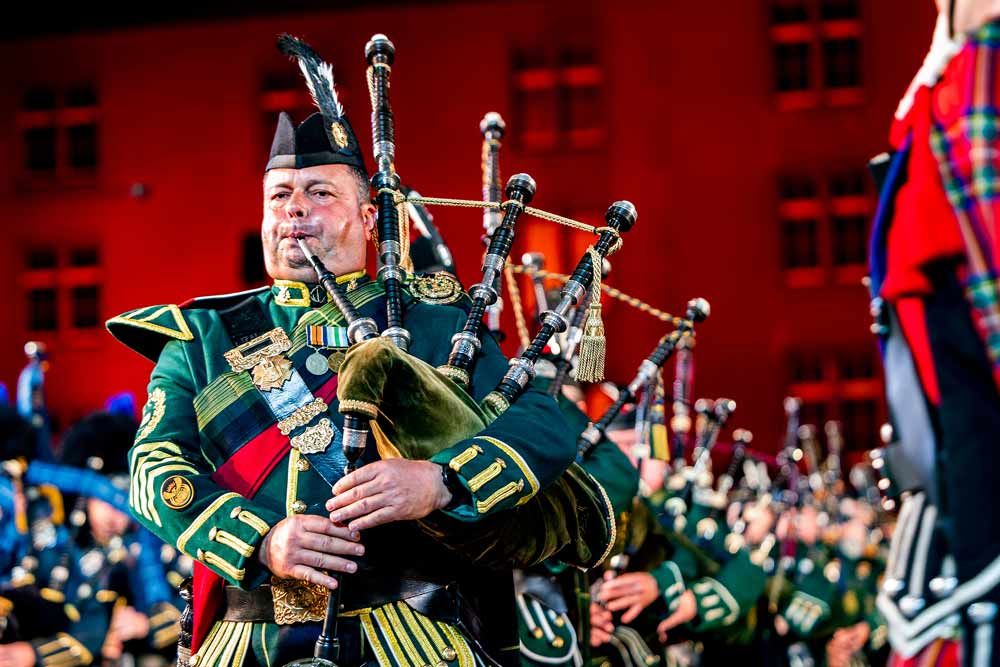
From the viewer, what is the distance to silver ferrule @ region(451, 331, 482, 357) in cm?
334

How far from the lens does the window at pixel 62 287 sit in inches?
859

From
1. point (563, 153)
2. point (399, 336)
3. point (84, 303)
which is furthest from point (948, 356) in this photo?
point (84, 303)

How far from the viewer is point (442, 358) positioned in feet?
11.4

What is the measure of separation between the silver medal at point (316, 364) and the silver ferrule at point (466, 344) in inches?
12.4

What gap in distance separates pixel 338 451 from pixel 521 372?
47cm

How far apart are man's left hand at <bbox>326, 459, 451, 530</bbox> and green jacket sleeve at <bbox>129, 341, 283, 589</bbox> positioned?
0.92ft

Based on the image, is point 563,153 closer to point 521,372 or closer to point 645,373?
point 645,373

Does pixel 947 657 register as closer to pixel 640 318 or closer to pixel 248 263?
pixel 248 263

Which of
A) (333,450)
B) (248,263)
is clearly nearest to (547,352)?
(248,263)

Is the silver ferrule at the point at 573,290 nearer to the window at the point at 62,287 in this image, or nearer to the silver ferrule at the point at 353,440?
the silver ferrule at the point at 353,440

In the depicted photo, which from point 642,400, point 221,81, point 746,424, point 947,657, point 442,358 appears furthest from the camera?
point 221,81

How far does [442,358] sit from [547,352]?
4.85 ft

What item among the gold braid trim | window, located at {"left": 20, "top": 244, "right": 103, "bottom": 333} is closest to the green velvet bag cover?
the gold braid trim

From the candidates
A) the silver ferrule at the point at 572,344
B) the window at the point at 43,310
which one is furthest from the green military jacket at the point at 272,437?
the window at the point at 43,310
